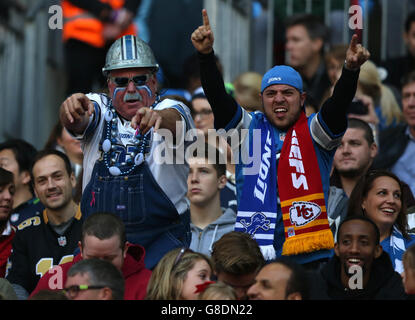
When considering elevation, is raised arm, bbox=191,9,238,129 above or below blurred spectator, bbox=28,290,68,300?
above

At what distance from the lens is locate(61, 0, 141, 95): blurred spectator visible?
12.5 metres

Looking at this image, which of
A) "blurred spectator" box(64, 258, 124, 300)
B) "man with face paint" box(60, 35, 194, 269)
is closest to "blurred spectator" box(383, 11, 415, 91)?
"man with face paint" box(60, 35, 194, 269)

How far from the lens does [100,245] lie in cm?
718

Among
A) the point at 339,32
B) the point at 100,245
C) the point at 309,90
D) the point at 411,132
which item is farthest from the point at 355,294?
the point at 339,32

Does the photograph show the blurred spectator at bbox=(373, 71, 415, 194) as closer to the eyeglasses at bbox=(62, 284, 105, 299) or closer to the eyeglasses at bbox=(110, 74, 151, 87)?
the eyeglasses at bbox=(110, 74, 151, 87)

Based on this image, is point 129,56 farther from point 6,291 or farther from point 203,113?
point 203,113

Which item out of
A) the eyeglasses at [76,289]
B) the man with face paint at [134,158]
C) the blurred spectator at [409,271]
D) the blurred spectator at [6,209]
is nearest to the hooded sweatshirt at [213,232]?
the man with face paint at [134,158]

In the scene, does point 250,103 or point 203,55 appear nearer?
point 203,55

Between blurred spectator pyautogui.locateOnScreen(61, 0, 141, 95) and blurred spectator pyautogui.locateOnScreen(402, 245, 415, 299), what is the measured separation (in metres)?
6.05

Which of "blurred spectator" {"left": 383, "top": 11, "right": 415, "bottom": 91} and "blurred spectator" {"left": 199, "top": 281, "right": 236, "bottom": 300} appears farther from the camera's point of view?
"blurred spectator" {"left": 383, "top": 11, "right": 415, "bottom": 91}

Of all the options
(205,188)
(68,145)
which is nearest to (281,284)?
(205,188)

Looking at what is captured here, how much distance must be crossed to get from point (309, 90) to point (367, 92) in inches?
35.2

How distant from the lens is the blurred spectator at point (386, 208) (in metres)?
8.35

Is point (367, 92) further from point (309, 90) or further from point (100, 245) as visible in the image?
point (100, 245)
